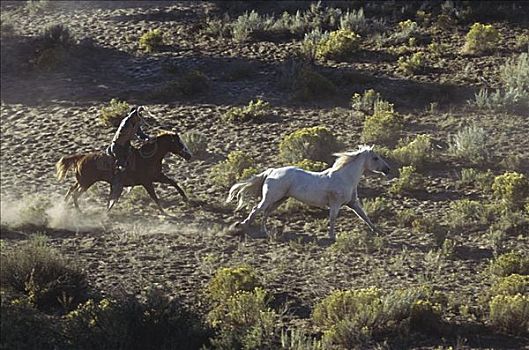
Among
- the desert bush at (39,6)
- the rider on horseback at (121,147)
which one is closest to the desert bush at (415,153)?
the rider on horseback at (121,147)

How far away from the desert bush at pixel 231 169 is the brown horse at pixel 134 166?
1375mm

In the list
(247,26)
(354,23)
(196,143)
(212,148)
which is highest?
(354,23)

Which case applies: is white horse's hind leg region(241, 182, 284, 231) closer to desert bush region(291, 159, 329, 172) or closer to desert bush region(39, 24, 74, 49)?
desert bush region(291, 159, 329, 172)

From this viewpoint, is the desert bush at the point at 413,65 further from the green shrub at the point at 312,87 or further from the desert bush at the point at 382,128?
the desert bush at the point at 382,128

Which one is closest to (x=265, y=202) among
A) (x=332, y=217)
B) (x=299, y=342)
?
(x=332, y=217)

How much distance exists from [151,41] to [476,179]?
1163cm

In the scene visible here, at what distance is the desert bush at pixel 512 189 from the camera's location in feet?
50.9

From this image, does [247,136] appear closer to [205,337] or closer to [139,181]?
[139,181]

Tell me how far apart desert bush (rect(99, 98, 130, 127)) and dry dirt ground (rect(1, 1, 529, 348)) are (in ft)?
0.86

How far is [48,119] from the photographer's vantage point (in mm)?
21547

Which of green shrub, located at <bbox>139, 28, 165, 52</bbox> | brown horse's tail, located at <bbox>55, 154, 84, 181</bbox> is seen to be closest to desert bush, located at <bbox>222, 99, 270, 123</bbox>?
green shrub, located at <bbox>139, 28, 165, 52</bbox>

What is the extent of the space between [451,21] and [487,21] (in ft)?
3.24

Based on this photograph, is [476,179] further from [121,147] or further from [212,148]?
[121,147]

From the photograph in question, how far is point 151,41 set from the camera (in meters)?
25.5
